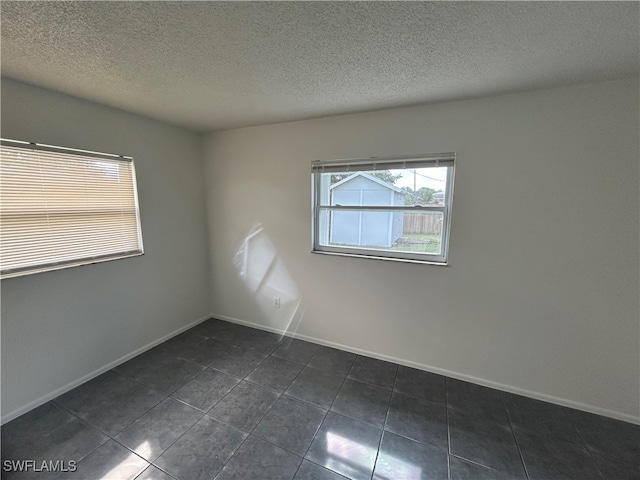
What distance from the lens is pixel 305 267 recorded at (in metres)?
2.70

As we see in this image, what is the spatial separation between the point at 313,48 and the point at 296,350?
8.17ft

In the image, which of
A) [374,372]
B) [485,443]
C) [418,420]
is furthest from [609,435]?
[374,372]

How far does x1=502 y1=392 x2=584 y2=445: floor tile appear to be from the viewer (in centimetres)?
167

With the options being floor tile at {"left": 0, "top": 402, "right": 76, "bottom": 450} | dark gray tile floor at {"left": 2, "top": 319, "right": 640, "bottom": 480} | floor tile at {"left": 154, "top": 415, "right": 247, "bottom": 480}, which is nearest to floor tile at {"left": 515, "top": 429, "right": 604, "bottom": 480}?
dark gray tile floor at {"left": 2, "top": 319, "right": 640, "bottom": 480}

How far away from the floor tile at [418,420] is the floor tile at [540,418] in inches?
19.6

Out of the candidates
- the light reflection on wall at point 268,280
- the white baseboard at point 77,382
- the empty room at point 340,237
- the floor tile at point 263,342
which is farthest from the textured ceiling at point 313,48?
the floor tile at point 263,342

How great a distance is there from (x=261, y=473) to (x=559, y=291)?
227cm

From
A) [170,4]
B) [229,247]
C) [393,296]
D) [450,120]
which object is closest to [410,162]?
[450,120]

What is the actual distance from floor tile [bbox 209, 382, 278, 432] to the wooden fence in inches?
69.7

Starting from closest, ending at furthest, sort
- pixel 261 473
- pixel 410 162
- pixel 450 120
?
pixel 261 473, pixel 450 120, pixel 410 162

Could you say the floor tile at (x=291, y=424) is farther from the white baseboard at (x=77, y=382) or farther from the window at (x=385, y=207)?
the white baseboard at (x=77, y=382)

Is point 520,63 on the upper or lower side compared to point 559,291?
upper

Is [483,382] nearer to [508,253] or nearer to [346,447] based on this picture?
[508,253]

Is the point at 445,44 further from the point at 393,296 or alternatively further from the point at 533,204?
the point at 393,296
